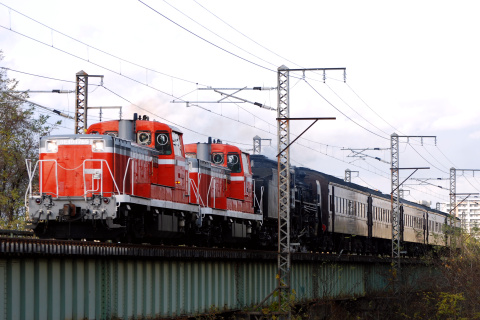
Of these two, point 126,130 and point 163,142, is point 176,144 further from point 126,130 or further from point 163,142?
point 126,130

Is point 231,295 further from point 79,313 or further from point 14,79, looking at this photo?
point 14,79

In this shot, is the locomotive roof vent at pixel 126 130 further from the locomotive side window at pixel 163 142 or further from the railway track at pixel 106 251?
the railway track at pixel 106 251

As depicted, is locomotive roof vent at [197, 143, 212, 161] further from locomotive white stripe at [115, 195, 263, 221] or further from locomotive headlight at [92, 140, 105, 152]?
locomotive headlight at [92, 140, 105, 152]

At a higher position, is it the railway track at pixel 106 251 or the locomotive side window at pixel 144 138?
the locomotive side window at pixel 144 138

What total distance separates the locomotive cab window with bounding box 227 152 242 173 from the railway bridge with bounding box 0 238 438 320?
405 centimetres

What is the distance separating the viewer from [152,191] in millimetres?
21797

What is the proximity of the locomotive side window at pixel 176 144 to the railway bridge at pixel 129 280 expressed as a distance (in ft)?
11.7

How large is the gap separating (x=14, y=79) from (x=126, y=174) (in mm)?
24817

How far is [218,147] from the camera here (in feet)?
96.7

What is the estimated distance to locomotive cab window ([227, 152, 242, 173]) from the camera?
29234 millimetres

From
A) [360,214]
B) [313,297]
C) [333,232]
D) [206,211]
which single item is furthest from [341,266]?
[360,214]

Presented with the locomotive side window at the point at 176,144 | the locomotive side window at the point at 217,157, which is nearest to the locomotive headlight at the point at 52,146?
the locomotive side window at the point at 176,144

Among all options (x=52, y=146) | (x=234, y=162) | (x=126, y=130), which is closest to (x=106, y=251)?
(x=52, y=146)

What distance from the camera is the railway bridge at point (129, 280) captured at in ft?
43.4
